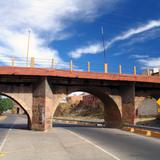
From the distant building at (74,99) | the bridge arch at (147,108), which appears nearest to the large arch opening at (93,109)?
the distant building at (74,99)

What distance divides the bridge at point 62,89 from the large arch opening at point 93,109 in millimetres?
109

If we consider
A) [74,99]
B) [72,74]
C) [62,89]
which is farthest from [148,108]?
[74,99]

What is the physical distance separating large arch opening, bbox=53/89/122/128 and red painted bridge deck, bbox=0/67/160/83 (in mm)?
2472

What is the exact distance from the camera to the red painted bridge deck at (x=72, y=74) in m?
28.4

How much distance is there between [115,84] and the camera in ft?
112

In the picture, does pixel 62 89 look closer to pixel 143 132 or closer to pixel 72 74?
pixel 72 74

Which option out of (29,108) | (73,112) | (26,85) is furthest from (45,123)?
(73,112)

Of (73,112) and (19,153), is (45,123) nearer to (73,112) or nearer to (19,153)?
(19,153)

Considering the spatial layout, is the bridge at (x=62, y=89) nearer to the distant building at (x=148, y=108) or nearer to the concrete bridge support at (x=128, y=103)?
the concrete bridge support at (x=128, y=103)

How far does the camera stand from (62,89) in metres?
32.0

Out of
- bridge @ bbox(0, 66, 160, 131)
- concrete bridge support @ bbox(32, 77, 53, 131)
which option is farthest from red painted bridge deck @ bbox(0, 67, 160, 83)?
concrete bridge support @ bbox(32, 77, 53, 131)

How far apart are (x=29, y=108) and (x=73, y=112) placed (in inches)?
2933

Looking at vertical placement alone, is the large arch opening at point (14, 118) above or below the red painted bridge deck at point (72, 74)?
below

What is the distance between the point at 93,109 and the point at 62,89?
2350 inches
